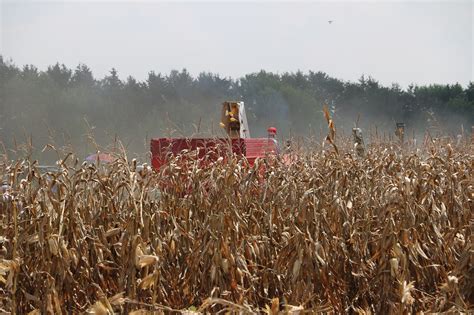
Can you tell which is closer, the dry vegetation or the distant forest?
the dry vegetation

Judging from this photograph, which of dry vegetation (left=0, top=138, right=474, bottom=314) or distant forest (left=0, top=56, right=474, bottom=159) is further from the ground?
distant forest (left=0, top=56, right=474, bottom=159)

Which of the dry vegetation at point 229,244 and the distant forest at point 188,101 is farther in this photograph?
the distant forest at point 188,101

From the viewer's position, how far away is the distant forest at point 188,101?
33.2 metres

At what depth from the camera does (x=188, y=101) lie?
41.1m

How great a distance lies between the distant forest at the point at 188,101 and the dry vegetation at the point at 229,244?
65.1 feet

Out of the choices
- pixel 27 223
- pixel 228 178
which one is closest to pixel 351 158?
pixel 228 178

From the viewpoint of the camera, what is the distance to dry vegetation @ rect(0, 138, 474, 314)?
3.39 meters

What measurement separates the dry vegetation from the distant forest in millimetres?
19836

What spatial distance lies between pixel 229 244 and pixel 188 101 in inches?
1484

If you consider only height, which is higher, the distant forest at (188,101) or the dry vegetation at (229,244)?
the distant forest at (188,101)

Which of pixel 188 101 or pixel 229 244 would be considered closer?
pixel 229 244

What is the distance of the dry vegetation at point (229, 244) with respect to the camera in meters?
3.39

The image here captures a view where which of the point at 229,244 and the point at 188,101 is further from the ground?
the point at 188,101

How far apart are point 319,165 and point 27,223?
81.3 inches
